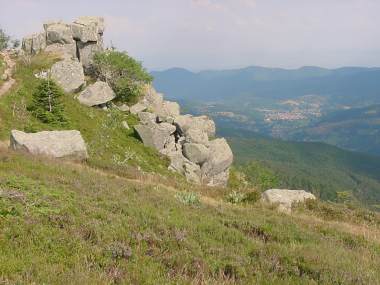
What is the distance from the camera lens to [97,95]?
54.8 m

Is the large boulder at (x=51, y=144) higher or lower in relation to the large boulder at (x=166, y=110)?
higher

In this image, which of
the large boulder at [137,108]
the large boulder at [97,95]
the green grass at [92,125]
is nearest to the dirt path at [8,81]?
the green grass at [92,125]

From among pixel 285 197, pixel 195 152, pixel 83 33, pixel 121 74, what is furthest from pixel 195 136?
pixel 285 197

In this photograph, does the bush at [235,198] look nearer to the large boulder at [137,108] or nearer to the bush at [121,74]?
the large boulder at [137,108]

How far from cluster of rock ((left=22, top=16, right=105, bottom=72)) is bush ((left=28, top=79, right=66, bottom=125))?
24.0m

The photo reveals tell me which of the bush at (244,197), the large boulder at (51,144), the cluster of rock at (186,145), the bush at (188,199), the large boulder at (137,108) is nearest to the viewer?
the bush at (188,199)

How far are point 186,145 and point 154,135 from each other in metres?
4.88

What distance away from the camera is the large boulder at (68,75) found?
2117 inches

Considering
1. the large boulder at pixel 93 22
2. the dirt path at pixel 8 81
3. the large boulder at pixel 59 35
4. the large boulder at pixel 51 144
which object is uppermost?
the large boulder at pixel 93 22

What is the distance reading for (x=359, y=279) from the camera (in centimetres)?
953

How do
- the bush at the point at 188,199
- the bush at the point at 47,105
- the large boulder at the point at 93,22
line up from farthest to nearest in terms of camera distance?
1. the large boulder at the point at 93,22
2. the bush at the point at 47,105
3. the bush at the point at 188,199

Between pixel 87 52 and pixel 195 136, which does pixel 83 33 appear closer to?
pixel 87 52

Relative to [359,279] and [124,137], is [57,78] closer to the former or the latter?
[124,137]

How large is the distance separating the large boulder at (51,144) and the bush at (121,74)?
1308 inches
